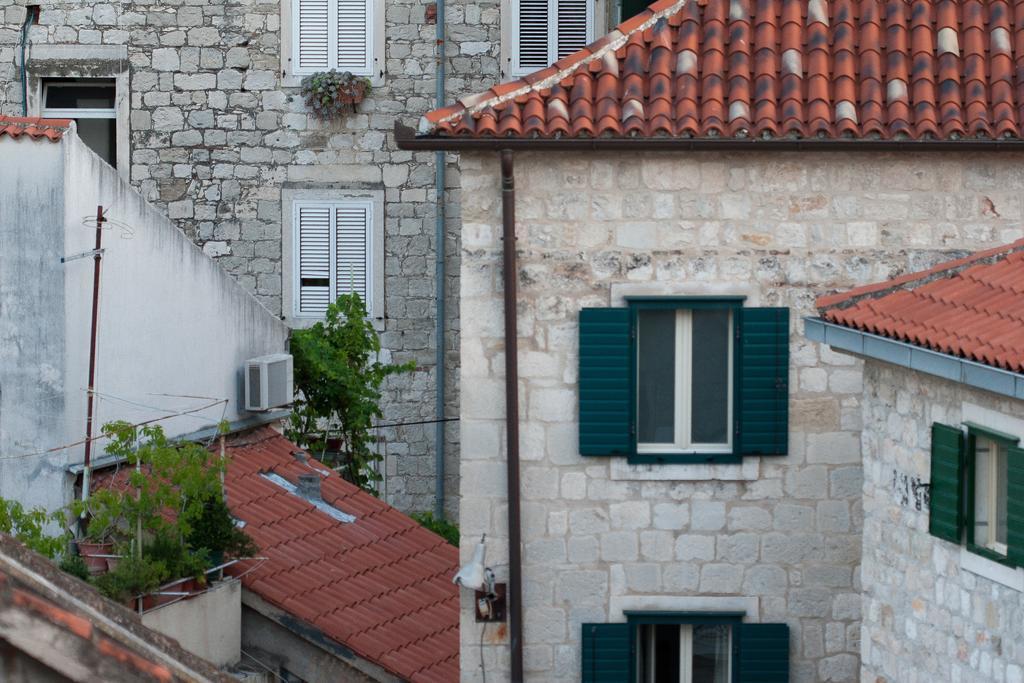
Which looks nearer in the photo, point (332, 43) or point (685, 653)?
point (685, 653)

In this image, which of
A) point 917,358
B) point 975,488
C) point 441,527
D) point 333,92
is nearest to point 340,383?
point 441,527

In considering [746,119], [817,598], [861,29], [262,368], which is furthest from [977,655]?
[262,368]

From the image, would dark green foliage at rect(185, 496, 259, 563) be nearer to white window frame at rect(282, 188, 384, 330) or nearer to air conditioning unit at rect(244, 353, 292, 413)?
air conditioning unit at rect(244, 353, 292, 413)

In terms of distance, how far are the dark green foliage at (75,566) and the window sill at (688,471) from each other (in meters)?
3.42

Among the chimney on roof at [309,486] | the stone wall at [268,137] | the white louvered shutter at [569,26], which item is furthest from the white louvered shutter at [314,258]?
the chimney on roof at [309,486]

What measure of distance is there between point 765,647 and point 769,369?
5.85ft

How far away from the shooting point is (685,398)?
1219cm

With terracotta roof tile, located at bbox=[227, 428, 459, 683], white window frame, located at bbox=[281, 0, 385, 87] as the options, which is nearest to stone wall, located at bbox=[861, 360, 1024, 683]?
terracotta roof tile, located at bbox=[227, 428, 459, 683]

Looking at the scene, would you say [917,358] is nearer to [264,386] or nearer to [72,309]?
[72,309]

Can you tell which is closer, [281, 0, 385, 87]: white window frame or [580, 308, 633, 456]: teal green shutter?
[580, 308, 633, 456]: teal green shutter

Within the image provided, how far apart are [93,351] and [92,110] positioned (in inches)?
359

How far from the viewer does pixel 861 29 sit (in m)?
12.5

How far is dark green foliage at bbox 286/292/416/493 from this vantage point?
18.2 meters

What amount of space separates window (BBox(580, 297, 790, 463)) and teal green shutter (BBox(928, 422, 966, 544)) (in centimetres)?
273
